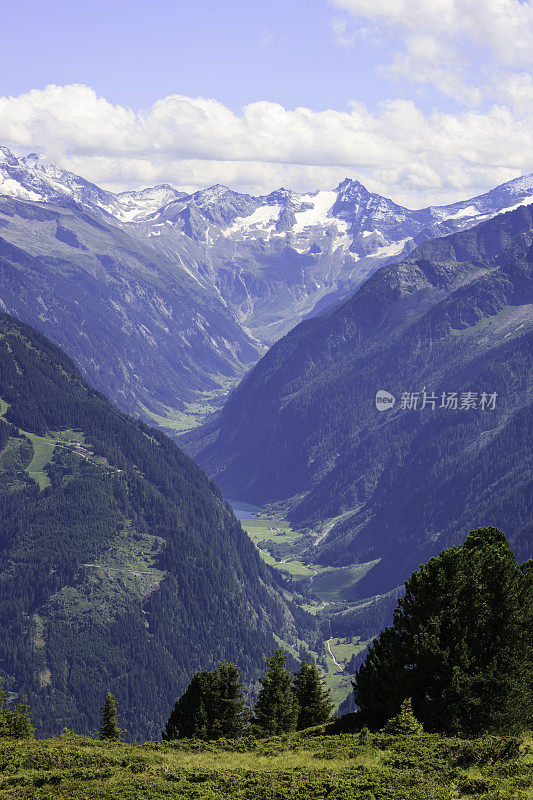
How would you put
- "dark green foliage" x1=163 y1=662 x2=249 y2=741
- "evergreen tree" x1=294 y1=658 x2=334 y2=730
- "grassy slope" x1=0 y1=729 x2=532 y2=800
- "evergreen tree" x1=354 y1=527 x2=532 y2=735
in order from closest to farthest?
"grassy slope" x1=0 y1=729 x2=532 y2=800 → "evergreen tree" x1=354 y1=527 x2=532 y2=735 → "dark green foliage" x1=163 y1=662 x2=249 y2=741 → "evergreen tree" x1=294 y1=658 x2=334 y2=730

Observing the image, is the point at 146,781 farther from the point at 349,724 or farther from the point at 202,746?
the point at 349,724

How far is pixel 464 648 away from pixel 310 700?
39273 millimetres

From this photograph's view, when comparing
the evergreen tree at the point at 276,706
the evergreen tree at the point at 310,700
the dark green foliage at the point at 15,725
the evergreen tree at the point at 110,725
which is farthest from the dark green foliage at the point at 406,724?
the evergreen tree at the point at 110,725

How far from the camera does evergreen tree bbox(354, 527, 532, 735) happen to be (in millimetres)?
65250

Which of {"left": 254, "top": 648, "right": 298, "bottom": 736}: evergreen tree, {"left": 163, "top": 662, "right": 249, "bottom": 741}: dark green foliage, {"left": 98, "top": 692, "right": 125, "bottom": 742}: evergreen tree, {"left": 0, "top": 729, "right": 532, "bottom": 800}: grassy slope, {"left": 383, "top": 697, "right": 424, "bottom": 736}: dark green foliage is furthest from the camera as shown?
{"left": 98, "top": 692, "right": 125, "bottom": 742}: evergreen tree

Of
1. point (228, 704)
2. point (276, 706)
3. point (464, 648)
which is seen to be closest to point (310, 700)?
point (276, 706)

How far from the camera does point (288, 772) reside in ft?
185

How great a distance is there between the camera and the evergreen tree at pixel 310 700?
9706cm

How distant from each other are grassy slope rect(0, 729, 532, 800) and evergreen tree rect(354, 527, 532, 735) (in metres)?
5.17

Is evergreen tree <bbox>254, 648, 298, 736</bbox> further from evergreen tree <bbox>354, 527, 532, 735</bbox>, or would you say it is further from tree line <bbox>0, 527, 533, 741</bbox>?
evergreen tree <bbox>354, 527, 532, 735</bbox>

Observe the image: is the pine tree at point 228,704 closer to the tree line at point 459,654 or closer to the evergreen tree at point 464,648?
the tree line at point 459,654

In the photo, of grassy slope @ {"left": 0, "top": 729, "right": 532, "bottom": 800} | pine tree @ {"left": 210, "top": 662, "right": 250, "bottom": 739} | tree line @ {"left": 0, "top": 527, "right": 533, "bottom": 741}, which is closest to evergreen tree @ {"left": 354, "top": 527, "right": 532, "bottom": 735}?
tree line @ {"left": 0, "top": 527, "right": 533, "bottom": 741}

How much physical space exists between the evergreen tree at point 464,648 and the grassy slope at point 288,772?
517 cm

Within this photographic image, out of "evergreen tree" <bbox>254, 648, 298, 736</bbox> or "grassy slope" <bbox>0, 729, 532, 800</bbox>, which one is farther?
"evergreen tree" <bbox>254, 648, 298, 736</bbox>
